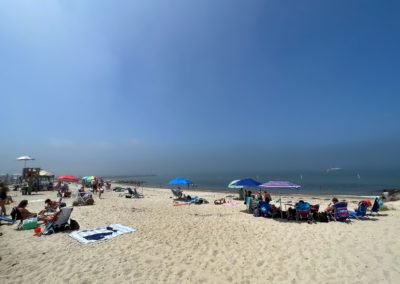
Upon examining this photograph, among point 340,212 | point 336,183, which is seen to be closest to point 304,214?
point 340,212

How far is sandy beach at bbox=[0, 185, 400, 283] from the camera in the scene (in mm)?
4770

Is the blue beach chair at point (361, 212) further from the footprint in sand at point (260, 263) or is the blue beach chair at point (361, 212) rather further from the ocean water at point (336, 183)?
the ocean water at point (336, 183)

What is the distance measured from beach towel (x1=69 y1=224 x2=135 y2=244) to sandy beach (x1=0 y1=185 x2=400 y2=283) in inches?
9.1

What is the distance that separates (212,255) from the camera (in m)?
5.87

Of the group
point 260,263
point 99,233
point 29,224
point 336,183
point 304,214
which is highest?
point 336,183

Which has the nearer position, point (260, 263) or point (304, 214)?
point (260, 263)

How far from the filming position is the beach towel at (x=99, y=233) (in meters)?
7.15

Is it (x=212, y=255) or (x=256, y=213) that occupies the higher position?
(x=256, y=213)

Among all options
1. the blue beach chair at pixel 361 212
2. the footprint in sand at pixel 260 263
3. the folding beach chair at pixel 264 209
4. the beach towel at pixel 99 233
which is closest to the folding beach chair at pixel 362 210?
the blue beach chair at pixel 361 212

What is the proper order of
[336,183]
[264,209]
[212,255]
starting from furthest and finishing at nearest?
[336,183] < [264,209] < [212,255]

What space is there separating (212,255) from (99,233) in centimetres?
394

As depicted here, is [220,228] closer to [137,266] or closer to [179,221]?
[179,221]

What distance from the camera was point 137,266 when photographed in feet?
17.1

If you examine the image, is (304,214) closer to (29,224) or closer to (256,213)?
(256,213)
